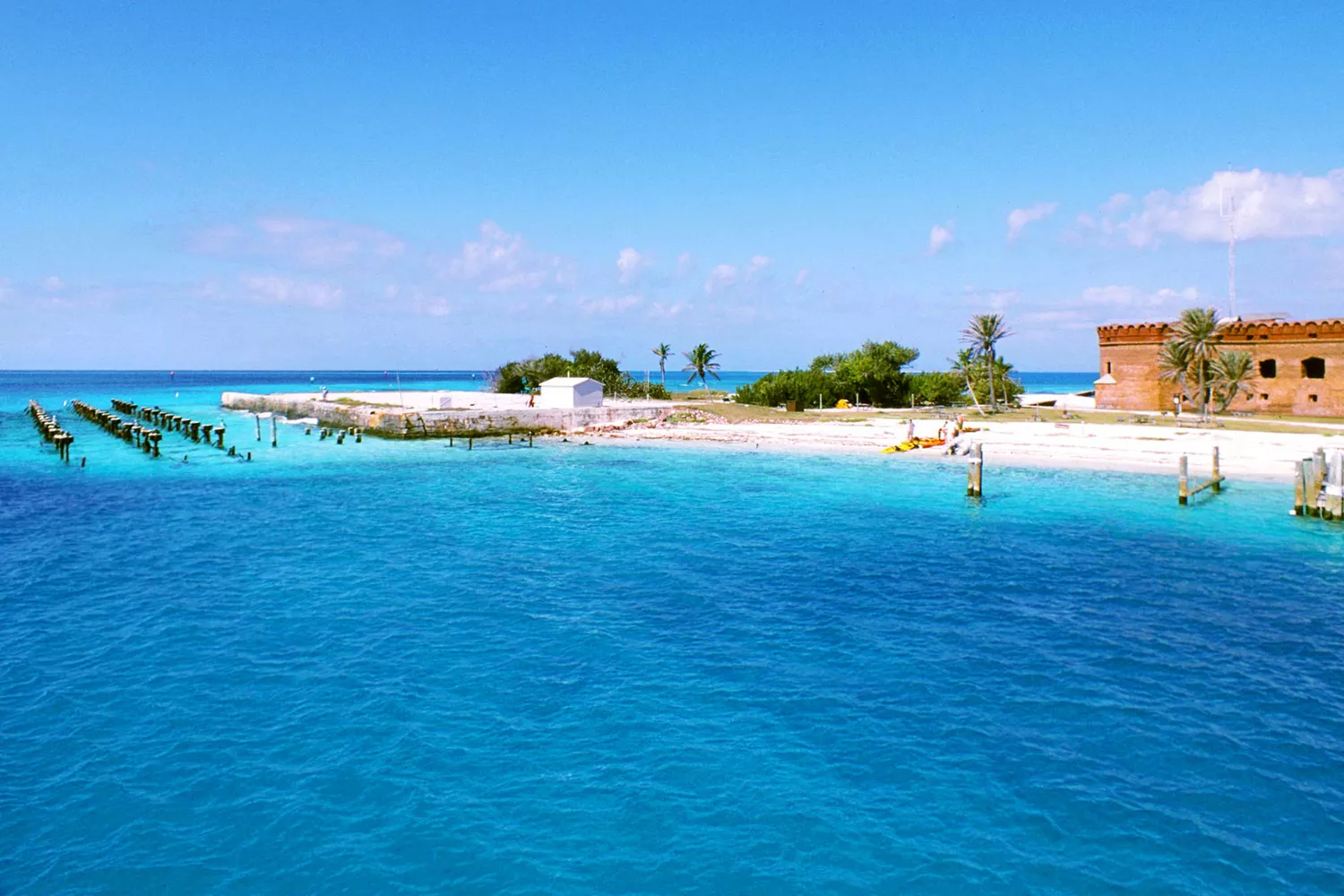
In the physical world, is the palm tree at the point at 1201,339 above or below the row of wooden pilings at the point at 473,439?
above

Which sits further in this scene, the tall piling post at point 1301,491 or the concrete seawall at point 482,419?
the concrete seawall at point 482,419

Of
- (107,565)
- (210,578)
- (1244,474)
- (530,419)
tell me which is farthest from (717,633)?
(530,419)

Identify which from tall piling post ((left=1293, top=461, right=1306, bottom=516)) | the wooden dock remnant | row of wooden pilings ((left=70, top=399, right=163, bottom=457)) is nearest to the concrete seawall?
row of wooden pilings ((left=70, top=399, right=163, bottom=457))

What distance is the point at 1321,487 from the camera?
1212 inches

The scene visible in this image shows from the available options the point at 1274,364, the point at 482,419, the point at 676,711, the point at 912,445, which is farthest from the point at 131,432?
the point at 1274,364

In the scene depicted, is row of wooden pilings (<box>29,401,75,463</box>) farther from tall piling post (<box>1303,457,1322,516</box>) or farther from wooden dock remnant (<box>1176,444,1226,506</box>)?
tall piling post (<box>1303,457,1322,516</box>)

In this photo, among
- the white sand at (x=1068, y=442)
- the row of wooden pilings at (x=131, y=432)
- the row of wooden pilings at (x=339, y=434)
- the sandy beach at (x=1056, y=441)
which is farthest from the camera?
the row of wooden pilings at (x=339, y=434)

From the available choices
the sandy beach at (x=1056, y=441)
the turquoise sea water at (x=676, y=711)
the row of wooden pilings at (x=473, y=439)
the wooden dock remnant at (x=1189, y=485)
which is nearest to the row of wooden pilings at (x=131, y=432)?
the row of wooden pilings at (x=473, y=439)

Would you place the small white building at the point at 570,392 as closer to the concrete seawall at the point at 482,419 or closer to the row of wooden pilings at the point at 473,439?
the concrete seawall at the point at 482,419

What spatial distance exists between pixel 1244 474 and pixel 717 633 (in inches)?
1368

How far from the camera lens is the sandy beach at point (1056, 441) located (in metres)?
42.4

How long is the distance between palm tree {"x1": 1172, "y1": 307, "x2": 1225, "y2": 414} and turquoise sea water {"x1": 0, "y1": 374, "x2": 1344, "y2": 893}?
34.9m

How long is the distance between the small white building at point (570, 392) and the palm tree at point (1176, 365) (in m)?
46.1

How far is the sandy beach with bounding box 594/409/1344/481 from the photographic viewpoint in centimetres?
4238
